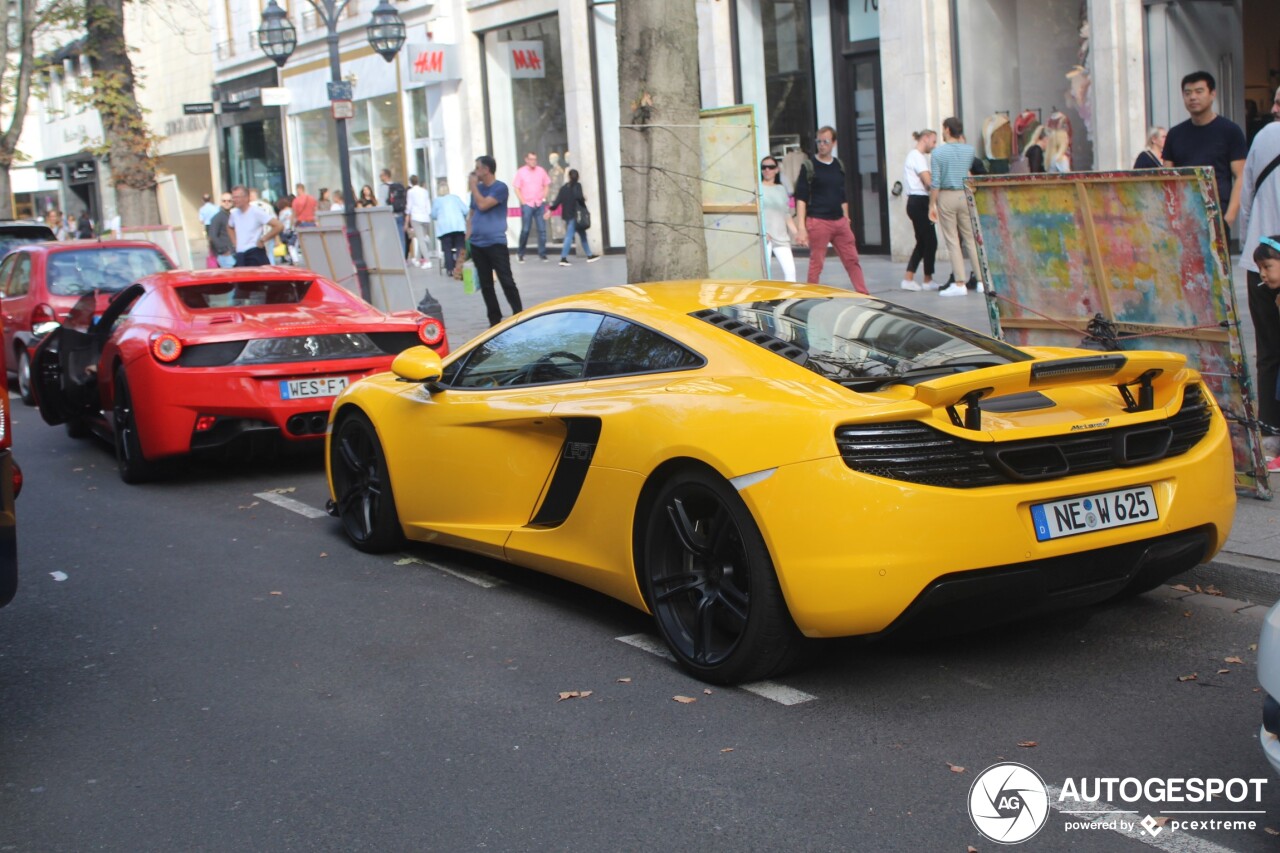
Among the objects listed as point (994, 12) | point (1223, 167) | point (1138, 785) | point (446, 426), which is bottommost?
point (1138, 785)

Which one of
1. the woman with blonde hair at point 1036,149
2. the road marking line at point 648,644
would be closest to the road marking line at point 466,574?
the road marking line at point 648,644

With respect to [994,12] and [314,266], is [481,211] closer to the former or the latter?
[314,266]

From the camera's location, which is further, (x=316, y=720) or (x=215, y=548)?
(x=215, y=548)

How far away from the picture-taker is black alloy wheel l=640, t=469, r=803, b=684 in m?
4.65

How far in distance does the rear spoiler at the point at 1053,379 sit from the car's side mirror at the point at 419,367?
2.62 m

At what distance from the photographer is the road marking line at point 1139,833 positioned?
3.53 meters

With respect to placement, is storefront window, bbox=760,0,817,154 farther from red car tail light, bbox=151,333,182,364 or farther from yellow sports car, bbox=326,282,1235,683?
yellow sports car, bbox=326,282,1235,683

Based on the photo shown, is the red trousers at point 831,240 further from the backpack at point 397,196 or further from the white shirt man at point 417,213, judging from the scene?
the backpack at point 397,196

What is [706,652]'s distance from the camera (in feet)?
16.2

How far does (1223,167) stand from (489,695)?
6.16 metres

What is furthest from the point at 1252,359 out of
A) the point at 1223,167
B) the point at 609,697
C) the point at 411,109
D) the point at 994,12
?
the point at 411,109

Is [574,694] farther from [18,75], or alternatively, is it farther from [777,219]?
[18,75]

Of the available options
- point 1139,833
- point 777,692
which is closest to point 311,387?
point 777,692

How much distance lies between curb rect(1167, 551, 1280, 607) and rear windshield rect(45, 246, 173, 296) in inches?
441
